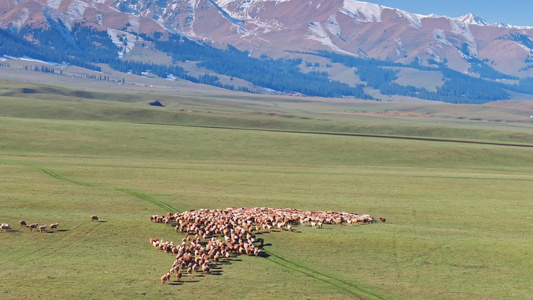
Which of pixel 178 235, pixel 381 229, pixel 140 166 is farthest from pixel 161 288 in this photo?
pixel 140 166

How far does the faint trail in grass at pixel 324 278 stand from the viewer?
26.4m

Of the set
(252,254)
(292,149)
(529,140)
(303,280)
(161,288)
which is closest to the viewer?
(161,288)

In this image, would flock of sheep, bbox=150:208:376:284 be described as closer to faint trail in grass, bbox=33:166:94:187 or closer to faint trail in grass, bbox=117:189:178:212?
faint trail in grass, bbox=117:189:178:212

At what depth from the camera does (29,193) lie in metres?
42.8

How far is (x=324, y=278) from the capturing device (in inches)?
1115

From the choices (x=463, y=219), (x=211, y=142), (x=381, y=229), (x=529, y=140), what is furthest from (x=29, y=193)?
(x=529, y=140)

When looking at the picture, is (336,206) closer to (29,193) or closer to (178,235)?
(178,235)

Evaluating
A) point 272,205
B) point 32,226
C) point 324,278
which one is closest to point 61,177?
point 272,205

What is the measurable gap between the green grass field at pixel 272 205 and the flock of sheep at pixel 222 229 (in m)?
0.72

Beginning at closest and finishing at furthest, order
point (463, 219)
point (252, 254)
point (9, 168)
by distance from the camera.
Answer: point (252, 254), point (463, 219), point (9, 168)

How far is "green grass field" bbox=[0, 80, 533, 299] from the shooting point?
1072 inches

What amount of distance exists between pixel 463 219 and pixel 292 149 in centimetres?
5113

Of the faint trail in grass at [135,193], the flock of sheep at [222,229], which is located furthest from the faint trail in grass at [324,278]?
the faint trail in grass at [135,193]

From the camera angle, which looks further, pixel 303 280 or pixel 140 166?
pixel 140 166
